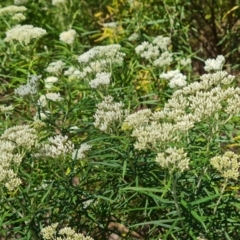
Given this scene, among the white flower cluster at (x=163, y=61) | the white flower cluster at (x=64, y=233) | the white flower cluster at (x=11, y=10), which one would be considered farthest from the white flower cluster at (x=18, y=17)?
the white flower cluster at (x=64, y=233)

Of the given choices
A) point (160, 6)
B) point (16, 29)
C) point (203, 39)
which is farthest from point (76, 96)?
point (203, 39)

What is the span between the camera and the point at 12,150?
10.2 feet

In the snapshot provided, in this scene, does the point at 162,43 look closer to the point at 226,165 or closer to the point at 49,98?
the point at 49,98

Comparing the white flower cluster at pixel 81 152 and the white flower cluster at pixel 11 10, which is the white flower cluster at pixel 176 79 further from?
the white flower cluster at pixel 11 10

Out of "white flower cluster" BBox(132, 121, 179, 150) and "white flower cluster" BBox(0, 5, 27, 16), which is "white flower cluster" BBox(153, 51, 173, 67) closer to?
"white flower cluster" BBox(0, 5, 27, 16)

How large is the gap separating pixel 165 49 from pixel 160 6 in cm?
134

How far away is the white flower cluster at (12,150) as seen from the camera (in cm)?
296

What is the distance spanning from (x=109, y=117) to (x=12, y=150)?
0.51m

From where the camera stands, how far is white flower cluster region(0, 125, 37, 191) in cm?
296

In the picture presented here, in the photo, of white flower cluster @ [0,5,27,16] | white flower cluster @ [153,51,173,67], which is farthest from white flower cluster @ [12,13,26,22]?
white flower cluster @ [153,51,173,67]

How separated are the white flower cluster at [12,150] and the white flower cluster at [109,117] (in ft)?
1.12

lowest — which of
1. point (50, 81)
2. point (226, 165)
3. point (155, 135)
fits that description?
point (50, 81)

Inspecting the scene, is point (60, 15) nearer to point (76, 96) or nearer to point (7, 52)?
point (7, 52)

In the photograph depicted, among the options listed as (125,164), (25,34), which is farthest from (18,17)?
(125,164)
